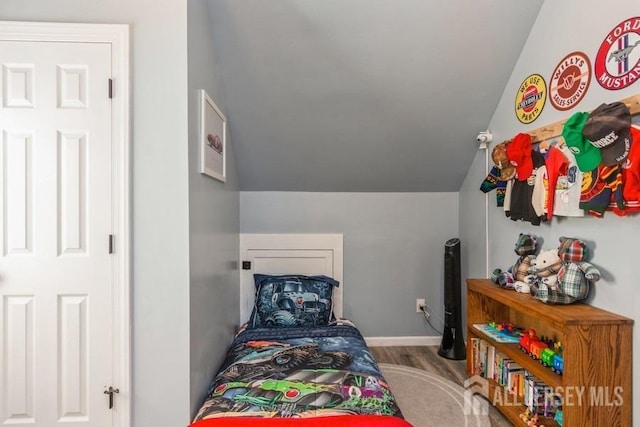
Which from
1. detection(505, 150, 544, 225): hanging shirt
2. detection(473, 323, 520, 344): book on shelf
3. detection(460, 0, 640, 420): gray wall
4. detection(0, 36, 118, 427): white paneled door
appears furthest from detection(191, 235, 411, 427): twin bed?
detection(505, 150, 544, 225): hanging shirt

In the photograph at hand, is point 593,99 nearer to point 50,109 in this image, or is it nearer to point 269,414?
point 269,414

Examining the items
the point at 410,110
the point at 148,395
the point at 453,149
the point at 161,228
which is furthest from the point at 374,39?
the point at 148,395

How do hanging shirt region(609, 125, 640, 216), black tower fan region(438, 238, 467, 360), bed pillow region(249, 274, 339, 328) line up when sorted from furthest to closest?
1. black tower fan region(438, 238, 467, 360)
2. bed pillow region(249, 274, 339, 328)
3. hanging shirt region(609, 125, 640, 216)

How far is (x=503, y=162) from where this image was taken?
7.23 ft

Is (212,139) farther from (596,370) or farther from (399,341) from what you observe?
(399,341)

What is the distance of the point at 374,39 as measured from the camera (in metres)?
2.02

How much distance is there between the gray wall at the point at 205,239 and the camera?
5.11ft

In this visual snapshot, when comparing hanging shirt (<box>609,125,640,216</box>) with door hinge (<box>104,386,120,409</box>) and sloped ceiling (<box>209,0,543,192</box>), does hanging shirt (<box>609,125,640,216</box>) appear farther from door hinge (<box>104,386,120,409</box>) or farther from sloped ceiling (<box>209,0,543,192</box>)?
door hinge (<box>104,386,120,409</box>)

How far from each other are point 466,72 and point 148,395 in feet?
8.56

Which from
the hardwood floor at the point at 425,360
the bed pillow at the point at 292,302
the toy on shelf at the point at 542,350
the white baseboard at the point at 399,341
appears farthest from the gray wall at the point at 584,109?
the bed pillow at the point at 292,302

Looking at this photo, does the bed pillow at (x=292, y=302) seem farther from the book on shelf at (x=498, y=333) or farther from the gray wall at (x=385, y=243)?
the book on shelf at (x=498, y=333)

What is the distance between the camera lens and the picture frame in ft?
5.50

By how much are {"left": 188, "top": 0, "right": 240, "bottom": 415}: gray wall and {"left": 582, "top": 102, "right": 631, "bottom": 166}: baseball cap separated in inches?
72.0

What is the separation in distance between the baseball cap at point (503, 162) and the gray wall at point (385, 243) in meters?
0.81
